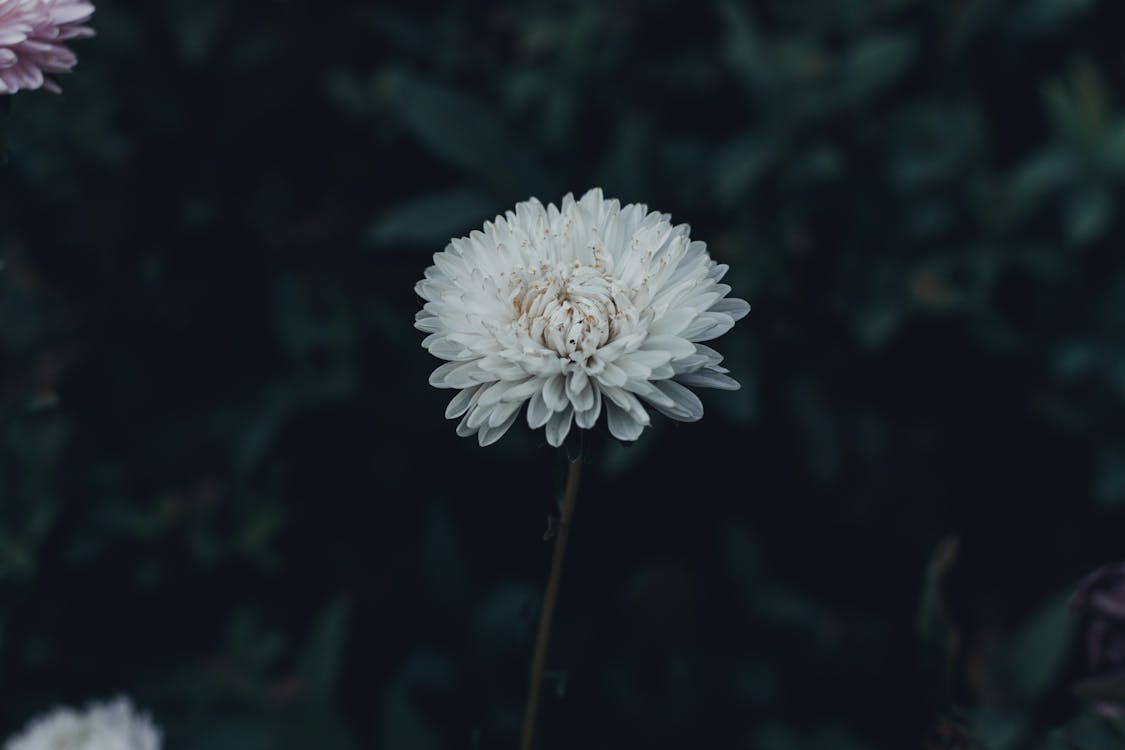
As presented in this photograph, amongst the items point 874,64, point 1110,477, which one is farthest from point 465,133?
point 1110,477

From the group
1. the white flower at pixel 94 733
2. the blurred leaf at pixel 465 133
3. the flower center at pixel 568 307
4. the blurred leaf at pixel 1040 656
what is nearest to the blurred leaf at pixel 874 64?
the blurred leaf at pixel 465 133

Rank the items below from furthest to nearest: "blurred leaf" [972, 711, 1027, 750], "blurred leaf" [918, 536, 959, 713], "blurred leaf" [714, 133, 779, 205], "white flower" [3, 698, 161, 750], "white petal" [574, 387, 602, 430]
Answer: "blurred leaf" [714, 133, 779, 205] → "blurred leaf" [972, 711, 1027, 750] → "white flower" [3, 698, 161, 750] → "blurred leaf" [918, 536, 959, 713] → "white petal" [574, 387, 602, 430]

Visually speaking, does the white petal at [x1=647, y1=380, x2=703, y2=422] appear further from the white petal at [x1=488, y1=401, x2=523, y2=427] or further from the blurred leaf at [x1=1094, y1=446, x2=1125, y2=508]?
the blurred leaf at [x1=1094, y1=446, x2=1125, y2=508]

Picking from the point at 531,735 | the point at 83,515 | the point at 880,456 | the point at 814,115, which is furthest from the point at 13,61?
the point at 880,456

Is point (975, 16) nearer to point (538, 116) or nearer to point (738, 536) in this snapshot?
point (538, 116)

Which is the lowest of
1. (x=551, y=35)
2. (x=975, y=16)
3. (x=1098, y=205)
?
(x=1098, y=205)

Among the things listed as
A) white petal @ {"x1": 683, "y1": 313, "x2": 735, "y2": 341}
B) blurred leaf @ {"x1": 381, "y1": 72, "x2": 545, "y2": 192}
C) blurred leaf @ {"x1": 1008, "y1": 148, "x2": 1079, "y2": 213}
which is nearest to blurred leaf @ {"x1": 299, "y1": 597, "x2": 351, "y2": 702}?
blurred leaf @ {"x1": 381, "y1": 72, "x2": 545, "y2": 192}
